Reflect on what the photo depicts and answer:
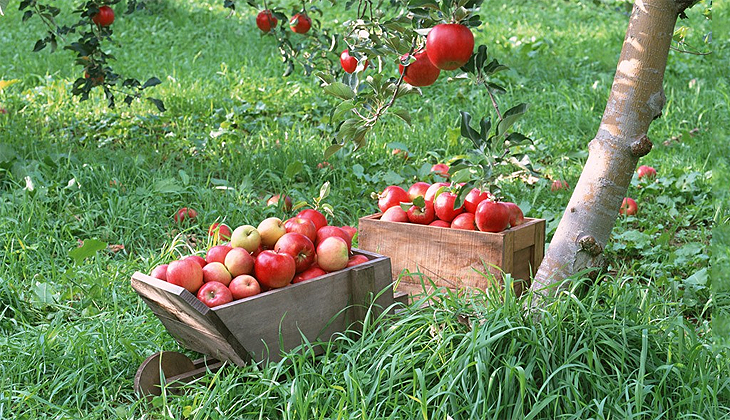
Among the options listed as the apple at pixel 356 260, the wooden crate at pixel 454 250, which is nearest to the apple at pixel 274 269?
the apple at pixel 356 260

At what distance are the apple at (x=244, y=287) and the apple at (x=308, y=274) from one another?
0.14 metres

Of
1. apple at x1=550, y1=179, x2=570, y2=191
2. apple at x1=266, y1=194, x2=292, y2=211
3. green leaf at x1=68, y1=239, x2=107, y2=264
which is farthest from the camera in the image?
apple at x1=550, y1=179, x2=570, y2=191

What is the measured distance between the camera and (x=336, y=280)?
2260mm

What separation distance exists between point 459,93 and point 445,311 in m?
3.79

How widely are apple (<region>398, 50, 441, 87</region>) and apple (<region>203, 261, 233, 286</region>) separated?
770 millimetres

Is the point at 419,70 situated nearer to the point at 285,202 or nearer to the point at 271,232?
the point at 271,232

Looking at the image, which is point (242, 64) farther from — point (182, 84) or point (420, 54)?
point (420, 54)

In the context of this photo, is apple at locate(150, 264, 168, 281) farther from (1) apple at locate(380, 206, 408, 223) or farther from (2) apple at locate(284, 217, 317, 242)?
(1) apple at locate(380, 206, 408, 223)

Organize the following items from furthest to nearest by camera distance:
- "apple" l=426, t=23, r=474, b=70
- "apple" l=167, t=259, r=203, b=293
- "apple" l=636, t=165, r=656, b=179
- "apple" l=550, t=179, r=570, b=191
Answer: "apple" l=636, t=165, r=656, b=179
"apple" l=550, t=179, r=570, b=191
"apple" l=167, t=259, r=203, b=293
"apple" l=426, t=23, r=474, b=70

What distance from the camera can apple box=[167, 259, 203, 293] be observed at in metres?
2.13

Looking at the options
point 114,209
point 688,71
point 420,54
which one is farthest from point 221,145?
point 688,71

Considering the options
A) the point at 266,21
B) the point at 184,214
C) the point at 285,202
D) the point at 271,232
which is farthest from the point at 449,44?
the point at 266,21

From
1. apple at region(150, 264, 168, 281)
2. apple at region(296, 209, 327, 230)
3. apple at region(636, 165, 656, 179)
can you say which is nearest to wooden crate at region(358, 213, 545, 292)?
apple at region(296, 209, 327, 230)

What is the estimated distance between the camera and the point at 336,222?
3.73 metres
